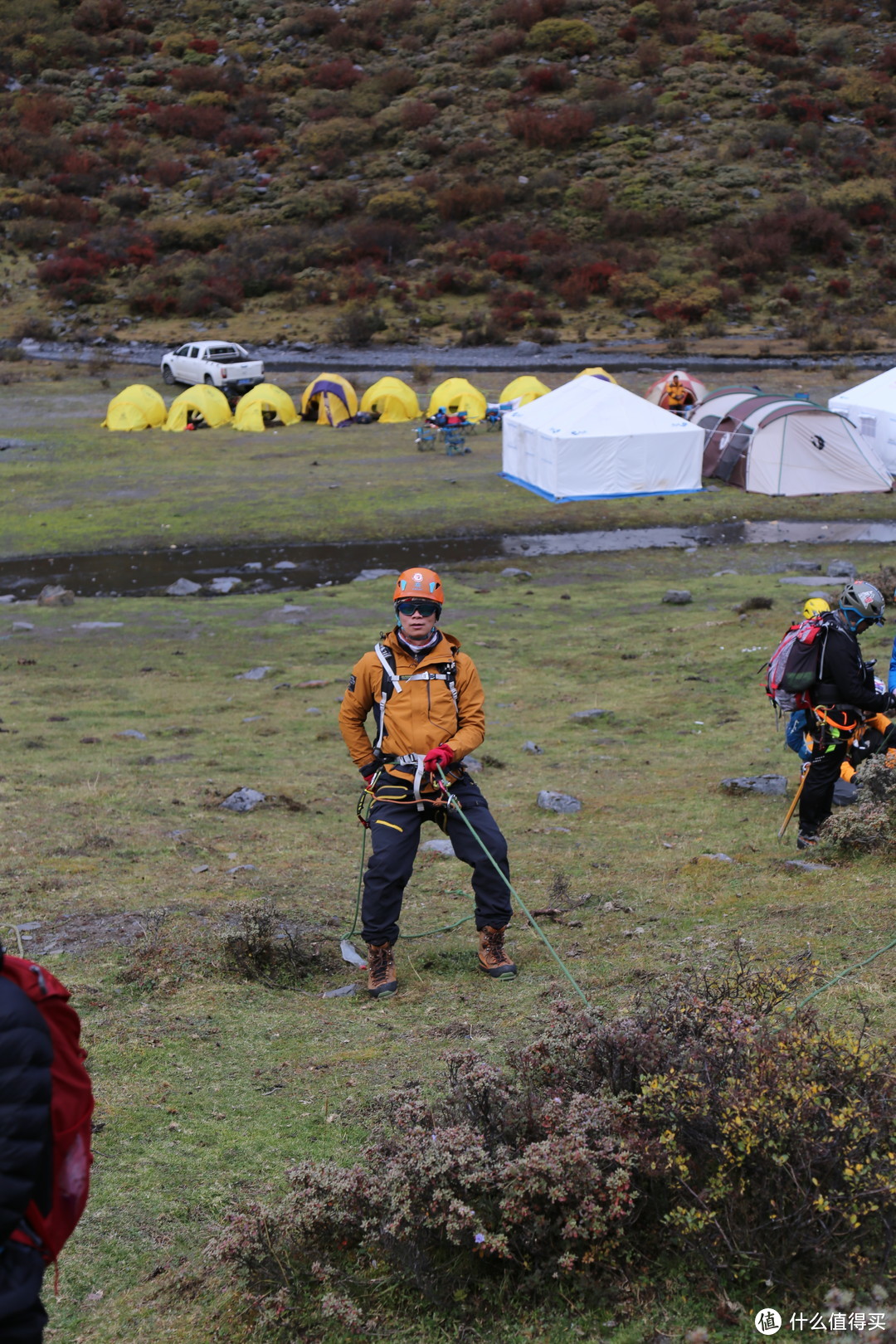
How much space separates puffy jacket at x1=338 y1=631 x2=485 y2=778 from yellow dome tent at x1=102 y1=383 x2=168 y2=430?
89.0 ft

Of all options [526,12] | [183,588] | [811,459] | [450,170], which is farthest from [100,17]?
[183,588]

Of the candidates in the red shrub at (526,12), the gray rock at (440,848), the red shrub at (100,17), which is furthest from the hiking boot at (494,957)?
the red shrub at (100,17)

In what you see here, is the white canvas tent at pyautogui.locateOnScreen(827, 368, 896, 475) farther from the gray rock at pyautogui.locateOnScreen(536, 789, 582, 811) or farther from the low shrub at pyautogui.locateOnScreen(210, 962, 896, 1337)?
the low shrub at pyautogui.locateOnScreen(210, 962, 896, 1337)

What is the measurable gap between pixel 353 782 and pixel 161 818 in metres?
1.81

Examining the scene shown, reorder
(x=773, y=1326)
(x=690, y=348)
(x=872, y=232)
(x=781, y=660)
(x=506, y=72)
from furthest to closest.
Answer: (x=506, y=72)
(x=872, y=232)
(x=690, y=348)
(x=781, y=660)
(x=773, y=1326)

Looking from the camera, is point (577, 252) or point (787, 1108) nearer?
point (787, 1108)

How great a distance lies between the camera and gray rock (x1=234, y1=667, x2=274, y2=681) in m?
13.3

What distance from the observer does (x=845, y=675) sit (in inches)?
260

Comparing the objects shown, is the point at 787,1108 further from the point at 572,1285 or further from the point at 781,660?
the point at 781,660

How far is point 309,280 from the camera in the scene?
Answer: 50062 mm

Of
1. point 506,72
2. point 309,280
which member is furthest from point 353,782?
point 506,72

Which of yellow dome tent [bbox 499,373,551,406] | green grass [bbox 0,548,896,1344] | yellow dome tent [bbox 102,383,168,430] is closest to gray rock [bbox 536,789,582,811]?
green grass [bbox 0,548,896,1344]

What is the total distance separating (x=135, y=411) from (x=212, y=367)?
4.40m

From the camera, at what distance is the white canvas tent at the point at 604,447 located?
23453 mm
